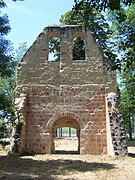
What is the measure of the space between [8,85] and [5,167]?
75.5 ft

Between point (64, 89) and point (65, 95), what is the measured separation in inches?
12.9

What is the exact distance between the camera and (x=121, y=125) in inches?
479

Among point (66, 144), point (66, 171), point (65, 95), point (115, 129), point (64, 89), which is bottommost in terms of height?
point (66, 171)

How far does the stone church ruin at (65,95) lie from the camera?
1311 centimetres

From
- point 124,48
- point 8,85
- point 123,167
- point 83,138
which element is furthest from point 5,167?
point 8,85

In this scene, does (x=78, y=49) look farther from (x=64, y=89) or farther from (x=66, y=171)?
(x=66, y=171)

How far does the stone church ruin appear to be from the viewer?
Result: 13.1 meters

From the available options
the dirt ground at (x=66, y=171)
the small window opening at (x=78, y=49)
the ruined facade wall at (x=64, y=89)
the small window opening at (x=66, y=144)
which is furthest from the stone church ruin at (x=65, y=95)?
the small window opening at (x=78, y=49)

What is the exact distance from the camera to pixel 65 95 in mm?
13742

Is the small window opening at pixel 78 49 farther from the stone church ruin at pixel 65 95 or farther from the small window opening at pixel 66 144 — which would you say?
the stone church ruin at pixel 65 95

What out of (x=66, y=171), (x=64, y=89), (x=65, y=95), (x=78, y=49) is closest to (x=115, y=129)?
(x=65, y=95)

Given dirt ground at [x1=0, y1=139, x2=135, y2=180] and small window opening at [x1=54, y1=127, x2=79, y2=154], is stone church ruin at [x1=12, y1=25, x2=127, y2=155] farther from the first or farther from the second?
dirt ground at [x1=0, y1=139, x2=135, y2=180]

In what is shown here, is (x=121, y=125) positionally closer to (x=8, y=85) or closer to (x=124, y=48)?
(x=124, y=48)

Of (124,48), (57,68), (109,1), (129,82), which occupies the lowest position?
(124,48)
